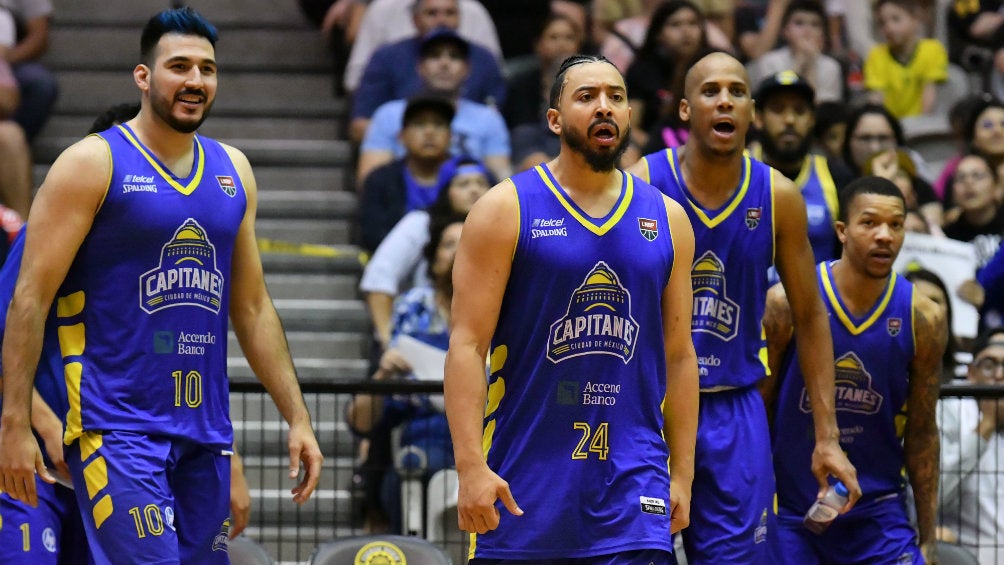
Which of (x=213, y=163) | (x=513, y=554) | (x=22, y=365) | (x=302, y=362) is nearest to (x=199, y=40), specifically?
(x=213, y=163)

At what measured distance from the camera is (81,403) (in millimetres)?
5660

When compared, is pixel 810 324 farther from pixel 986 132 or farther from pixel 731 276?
pixel 986 132

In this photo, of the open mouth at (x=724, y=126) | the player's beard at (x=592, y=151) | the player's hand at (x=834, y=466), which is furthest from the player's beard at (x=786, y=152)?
the player's beard at (x=592, y=151)

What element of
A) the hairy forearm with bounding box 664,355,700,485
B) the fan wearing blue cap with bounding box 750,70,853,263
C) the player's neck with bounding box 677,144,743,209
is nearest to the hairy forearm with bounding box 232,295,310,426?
the hairy forearm with bounding box 664,355,700,485

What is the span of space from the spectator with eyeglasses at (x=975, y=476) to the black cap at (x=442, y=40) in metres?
4.23

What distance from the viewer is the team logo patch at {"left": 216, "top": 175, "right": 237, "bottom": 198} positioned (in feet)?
19.5

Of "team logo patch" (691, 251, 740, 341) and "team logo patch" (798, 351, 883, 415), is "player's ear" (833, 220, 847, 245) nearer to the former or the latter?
"team logo patch" (798, 351, 883, 415)

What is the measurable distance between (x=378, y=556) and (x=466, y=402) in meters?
2.36

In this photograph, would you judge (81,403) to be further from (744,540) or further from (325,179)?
(325,179)

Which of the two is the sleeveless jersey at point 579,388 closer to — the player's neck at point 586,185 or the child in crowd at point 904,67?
the player's neck at point 586,185

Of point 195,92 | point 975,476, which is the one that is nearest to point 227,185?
point 195,92

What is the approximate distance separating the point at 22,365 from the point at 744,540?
2.81 metres

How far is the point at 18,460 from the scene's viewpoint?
18.0ft

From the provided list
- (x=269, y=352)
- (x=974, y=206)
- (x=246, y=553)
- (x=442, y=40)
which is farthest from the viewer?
(x=442, y=40)
